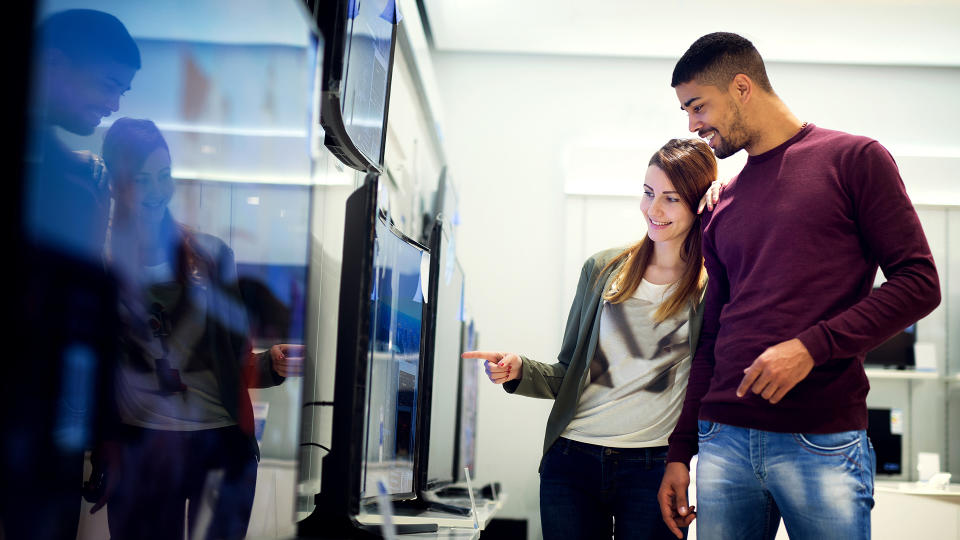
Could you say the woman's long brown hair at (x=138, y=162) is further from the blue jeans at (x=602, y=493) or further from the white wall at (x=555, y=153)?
the white wall at (x=555, y=153)

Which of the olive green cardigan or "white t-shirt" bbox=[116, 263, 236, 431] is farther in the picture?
the olive green cardigan

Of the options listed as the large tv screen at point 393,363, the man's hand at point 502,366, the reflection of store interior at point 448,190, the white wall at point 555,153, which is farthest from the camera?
the white wall at point 555,153

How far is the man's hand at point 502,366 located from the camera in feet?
5.71

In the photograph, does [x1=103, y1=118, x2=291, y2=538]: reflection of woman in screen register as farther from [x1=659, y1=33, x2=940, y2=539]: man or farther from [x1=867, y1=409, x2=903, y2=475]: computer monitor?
[x1=867, y1=409, x2=903, y2=475]: computer monitor

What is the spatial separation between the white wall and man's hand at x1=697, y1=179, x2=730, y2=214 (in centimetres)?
296

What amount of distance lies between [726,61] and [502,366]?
753mm

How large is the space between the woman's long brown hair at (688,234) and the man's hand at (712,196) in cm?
4

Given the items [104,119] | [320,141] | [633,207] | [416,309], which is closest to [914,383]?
[633,207]

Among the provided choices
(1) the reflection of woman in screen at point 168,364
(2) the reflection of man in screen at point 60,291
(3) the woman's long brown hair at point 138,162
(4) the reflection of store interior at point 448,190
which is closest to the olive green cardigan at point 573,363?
(4) the reflection of store interior at point 448,190

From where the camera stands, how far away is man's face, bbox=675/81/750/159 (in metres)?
1.52

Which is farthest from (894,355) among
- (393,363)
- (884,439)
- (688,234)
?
(393,363)

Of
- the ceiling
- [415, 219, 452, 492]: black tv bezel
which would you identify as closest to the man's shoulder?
[415, 219, 452, 492]: black tv bezel

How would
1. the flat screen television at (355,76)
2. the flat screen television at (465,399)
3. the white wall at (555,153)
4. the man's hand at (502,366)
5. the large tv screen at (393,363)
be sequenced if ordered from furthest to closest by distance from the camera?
1. the white wall at (555,153)
2. the flat screen television at (465,399)
3. the man's hand at (502,366)
4. the large tv screen at (393,363)
5. the flat screen television at (355,76)

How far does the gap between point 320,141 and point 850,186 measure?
840mm
